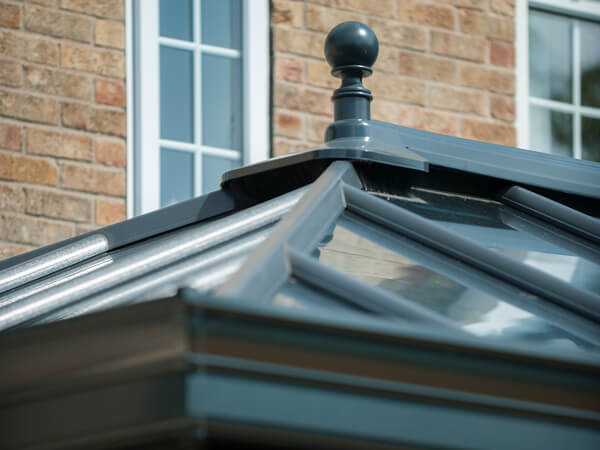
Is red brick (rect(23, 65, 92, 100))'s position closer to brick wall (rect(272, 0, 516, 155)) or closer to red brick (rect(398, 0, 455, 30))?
brick wall (rect(272, 0, 516, 155))

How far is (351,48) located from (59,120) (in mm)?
2315

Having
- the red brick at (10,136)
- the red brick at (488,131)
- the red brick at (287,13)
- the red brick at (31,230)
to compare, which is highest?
the red brick at (287,13)

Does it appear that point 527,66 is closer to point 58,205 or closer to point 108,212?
point 108,212

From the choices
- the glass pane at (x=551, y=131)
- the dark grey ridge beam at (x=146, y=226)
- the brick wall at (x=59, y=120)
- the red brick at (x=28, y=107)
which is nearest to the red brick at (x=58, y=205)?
the brick wall at (x=59, y=120)

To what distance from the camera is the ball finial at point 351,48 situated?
289 cm

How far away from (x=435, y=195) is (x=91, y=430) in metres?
1.57

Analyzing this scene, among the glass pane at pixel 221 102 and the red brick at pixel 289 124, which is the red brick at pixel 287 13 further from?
the red brick at pixel 289 124

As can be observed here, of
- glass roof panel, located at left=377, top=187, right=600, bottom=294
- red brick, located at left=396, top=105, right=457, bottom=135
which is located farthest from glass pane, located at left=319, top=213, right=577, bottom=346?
red brick, located at left=396, top=105, right=457, bottom=135

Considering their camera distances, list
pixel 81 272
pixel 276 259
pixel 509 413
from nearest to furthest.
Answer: pixel 509 413 → pixel 276 259 → pixel 81 272

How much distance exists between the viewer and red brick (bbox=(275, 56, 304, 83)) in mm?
5383

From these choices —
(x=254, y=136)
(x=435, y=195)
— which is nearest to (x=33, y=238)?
(x=254, y=136)

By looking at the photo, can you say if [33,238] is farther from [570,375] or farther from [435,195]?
[570,375]

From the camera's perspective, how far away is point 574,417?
145 centimetres

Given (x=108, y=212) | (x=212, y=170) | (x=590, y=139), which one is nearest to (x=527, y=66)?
(x=590, y=139)
